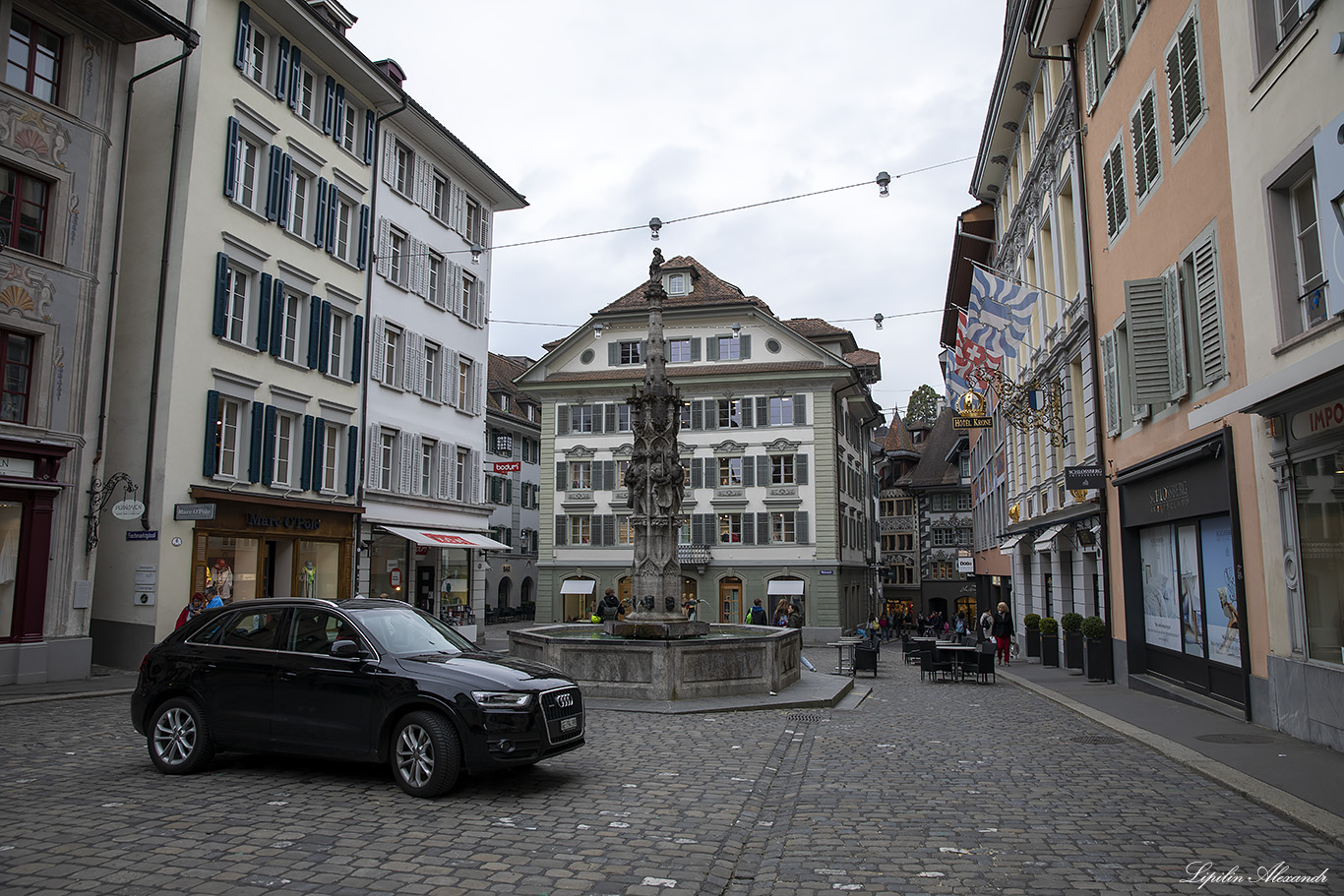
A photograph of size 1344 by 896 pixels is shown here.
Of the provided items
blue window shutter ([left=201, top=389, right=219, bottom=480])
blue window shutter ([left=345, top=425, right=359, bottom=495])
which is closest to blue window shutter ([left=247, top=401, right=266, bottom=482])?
blue window shutter ([left=201, top=389, right=219, bottom=480])

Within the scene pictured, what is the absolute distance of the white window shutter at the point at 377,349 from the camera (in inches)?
1129

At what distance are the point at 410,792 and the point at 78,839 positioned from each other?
8.06 ft

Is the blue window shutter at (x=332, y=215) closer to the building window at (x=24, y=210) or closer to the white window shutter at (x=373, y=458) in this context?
the white window shutter at (x=373, y=458)

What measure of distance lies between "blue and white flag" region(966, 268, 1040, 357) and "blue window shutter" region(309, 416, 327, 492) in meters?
16.8

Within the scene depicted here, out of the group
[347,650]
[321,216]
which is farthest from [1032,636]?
[347,650]

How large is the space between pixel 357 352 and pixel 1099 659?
2078 centimetres

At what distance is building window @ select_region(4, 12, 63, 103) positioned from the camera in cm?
1772

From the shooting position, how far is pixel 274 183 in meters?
24.3

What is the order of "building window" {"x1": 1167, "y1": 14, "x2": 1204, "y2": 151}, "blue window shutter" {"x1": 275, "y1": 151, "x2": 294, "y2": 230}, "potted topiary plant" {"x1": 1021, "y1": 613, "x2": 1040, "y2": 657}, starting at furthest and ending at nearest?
"potted topiary plant" {"x1": 1021, "y1": 613, "x2": 1040, "y2": 657}, "blue window shutter" {"x1": 275, "y1": 151, "x2": 294, "y2": 230}, "building window" {"x1": 1167, "y1": 14, "x2": 1204, "y2": 151}

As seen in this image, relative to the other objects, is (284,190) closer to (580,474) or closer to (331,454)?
(331,454)

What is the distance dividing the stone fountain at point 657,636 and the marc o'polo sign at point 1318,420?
28.2ft

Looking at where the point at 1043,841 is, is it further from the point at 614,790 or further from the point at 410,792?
the point at 410,792

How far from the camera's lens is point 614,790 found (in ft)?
28.9

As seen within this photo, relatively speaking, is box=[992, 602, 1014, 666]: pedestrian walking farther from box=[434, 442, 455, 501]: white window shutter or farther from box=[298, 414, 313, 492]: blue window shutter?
box=[298, 414, 313, 492]: blue window shutter
